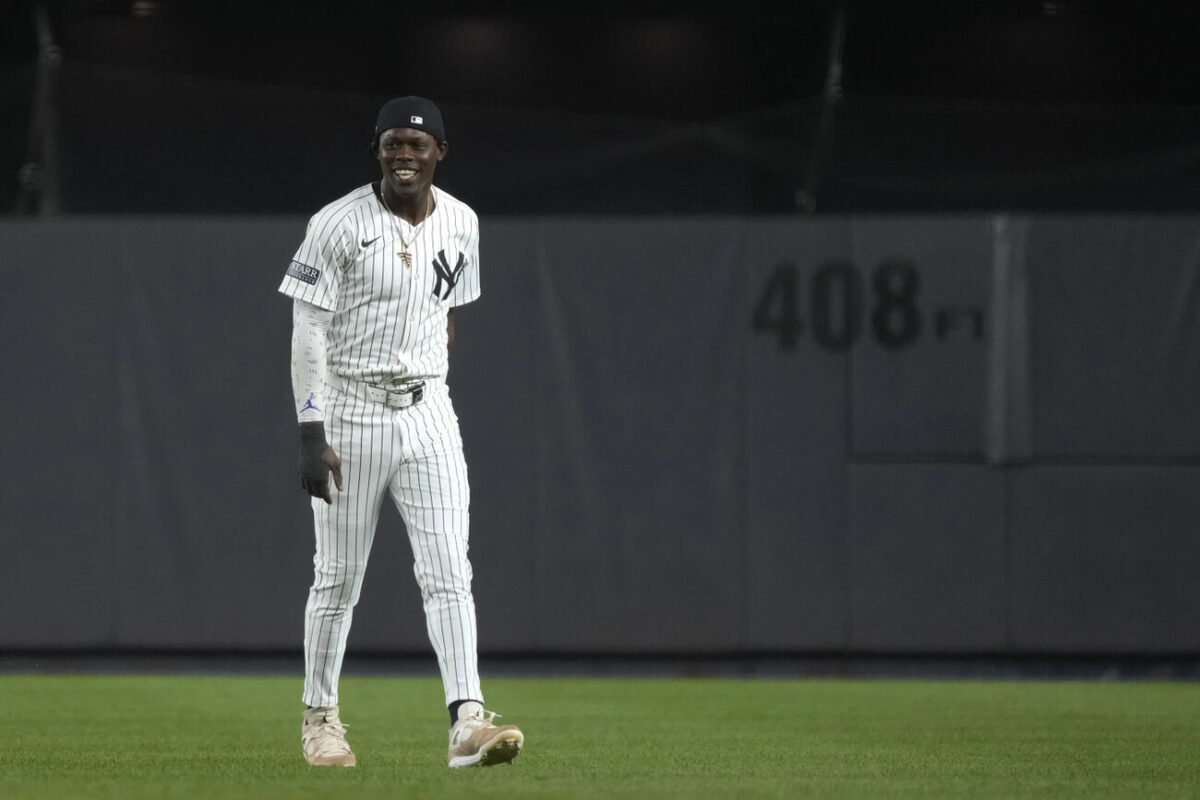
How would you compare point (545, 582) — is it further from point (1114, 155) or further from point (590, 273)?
point (1114, 155)

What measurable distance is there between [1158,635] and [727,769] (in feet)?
16.4

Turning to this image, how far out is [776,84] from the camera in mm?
13602

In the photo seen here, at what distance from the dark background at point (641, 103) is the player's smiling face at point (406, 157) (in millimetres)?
5769

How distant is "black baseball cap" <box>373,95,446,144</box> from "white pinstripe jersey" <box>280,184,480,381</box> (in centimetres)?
26

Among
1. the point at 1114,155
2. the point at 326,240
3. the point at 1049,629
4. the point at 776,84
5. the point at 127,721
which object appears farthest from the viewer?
the point at 776,84

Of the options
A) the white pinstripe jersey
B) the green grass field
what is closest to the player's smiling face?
the white pinstripe jersey

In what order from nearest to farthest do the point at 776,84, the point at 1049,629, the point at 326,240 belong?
the point at 326,240, the point at 1049,629, the point at 776,84

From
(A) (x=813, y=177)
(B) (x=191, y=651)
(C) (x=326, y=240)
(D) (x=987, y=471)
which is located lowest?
(B) (x=191, y=651)

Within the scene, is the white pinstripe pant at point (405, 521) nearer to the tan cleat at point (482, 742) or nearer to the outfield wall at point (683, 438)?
the tan cleat at point (482, 742)

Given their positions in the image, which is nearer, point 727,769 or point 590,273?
point 727,769

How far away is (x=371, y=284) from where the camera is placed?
5648 millimetres

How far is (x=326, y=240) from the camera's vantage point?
5.59 metres

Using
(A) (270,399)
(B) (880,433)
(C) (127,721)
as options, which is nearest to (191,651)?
(A) (270,399)

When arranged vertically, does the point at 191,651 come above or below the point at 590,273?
below
